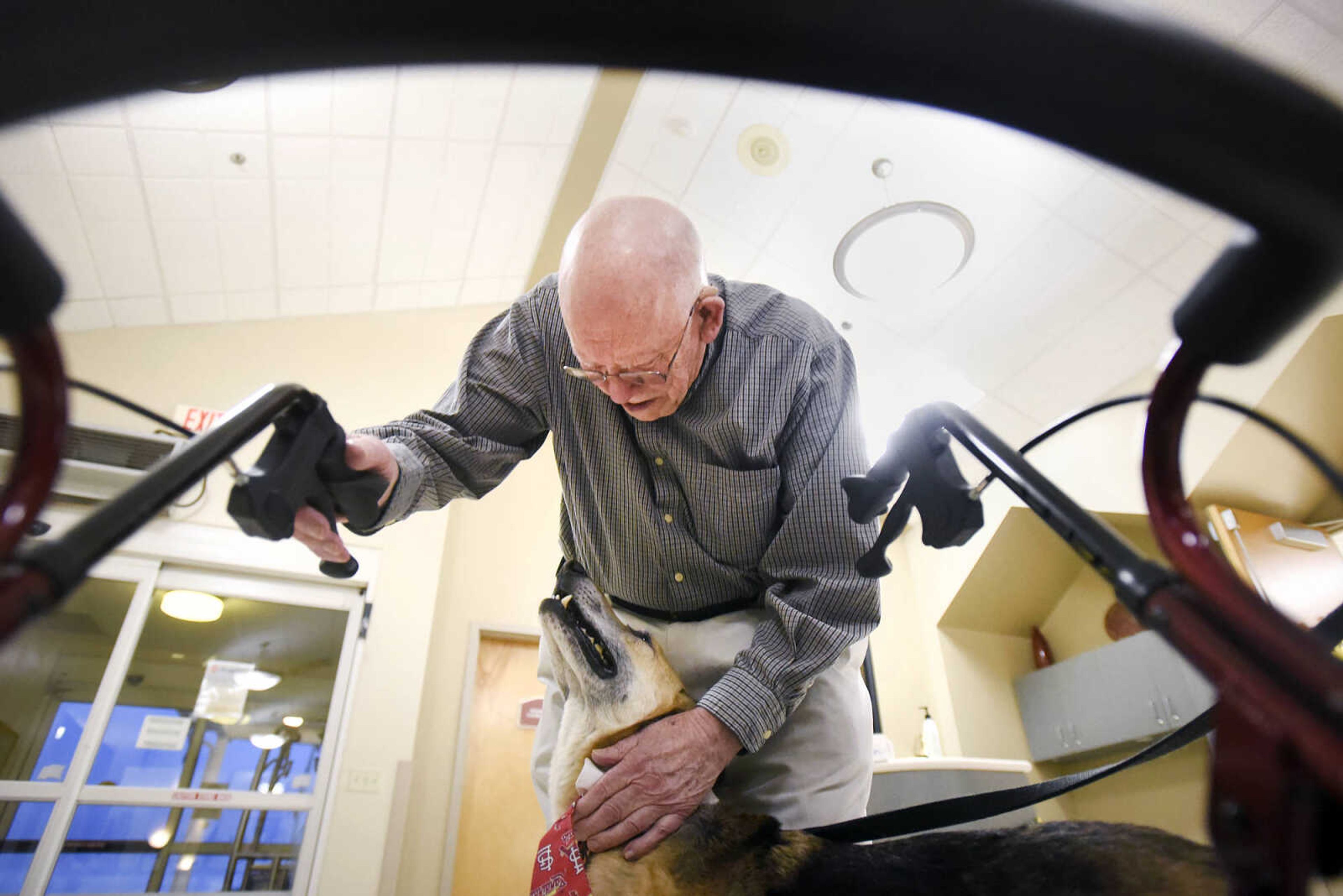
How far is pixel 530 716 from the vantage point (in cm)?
418

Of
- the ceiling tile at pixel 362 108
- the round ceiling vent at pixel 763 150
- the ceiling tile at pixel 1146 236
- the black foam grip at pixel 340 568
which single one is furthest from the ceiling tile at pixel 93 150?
the ceiling tile at pixel 1146 236

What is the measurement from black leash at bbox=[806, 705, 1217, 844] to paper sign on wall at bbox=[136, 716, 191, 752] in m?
3.60

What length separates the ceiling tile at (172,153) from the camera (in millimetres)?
3084

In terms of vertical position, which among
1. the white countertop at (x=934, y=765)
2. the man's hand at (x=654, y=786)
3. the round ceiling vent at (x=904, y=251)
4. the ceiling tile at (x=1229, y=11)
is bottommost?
the man's hand at (x=654, y=786)

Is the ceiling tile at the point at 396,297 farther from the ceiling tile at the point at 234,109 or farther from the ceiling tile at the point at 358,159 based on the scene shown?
the ceiling tile at the point at 234,109

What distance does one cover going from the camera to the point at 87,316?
3.66 metres

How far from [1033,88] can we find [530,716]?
14.4 ft

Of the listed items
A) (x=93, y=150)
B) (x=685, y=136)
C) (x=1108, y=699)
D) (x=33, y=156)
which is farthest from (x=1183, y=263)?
(x=33, y=156)

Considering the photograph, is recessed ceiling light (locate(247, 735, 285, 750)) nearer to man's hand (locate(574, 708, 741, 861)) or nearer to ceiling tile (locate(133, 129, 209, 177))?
ceiling tile (locate(133, 129, 209, 177))

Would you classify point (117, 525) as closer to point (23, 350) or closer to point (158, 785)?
point (23, 350)

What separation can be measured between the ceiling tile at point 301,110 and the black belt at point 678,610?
8.89 feet

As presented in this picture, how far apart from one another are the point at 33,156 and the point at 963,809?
3.87 meters

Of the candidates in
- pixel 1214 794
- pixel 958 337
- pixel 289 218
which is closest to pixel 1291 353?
pixel 958 337

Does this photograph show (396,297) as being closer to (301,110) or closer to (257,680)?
(301,110)
